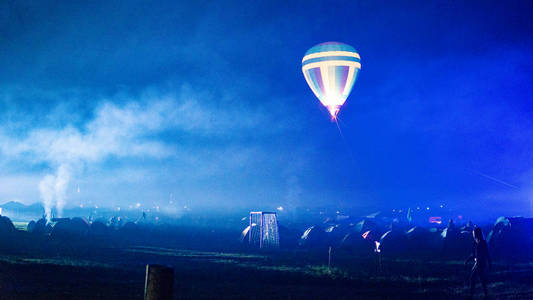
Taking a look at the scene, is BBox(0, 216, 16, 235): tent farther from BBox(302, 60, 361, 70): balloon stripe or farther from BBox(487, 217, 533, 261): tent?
BBox(487, 217, 533, 261): tent

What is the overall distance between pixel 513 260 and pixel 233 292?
19715 millimetres

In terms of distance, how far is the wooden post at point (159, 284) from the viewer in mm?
4348

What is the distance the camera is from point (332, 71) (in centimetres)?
3712

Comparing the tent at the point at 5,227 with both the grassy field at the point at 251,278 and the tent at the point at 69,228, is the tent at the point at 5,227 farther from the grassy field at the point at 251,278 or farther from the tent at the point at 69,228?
the grassy field at the point at 251,278

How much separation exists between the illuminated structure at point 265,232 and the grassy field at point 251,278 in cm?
873

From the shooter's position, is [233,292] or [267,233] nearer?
[233,292]

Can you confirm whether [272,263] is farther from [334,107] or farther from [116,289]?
[334,107]

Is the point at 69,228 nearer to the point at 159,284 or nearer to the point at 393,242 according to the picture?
the point at 393,242

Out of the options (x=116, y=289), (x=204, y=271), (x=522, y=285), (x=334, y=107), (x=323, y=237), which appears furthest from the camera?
(x=323, y=237)

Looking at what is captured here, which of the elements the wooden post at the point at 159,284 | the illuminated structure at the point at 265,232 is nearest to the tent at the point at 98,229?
the illuminated structure at the point at 265,232

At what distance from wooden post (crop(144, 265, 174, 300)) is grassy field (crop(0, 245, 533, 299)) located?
32.4 ft

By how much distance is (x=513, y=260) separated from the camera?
26219 millimetres

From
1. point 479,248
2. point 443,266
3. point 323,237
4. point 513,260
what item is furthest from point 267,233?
point 479,248

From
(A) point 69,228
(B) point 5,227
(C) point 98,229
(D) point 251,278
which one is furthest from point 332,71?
(B) point 5,227
